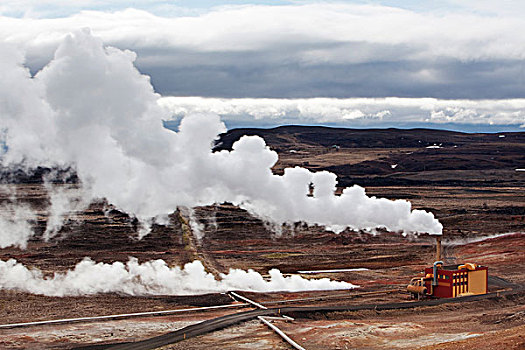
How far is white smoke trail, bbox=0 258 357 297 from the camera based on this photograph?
7188 centimetres

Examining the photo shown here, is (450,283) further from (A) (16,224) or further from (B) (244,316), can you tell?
(A) (16,224)

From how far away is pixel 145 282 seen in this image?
245 ft

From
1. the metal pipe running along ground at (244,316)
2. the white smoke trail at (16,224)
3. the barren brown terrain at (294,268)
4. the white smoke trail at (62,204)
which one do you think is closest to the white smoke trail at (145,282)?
the barren brown terrain at (294,268)

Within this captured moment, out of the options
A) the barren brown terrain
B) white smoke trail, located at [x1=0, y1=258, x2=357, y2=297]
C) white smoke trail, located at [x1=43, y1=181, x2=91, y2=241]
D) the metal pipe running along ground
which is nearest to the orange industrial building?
the metal pipe running along ground

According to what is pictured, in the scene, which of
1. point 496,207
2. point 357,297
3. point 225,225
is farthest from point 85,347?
point 496,207

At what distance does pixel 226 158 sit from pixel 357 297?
22002 mm

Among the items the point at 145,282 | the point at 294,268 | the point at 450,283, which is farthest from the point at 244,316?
the point at 294,268

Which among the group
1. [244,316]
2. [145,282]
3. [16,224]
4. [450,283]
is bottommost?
[244,316]

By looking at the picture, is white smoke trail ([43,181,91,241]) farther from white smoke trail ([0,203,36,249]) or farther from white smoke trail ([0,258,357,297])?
white smoke trail ([0,258,357,297])

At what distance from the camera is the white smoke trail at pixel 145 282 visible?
71.9 meters

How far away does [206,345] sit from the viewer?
2023 inches

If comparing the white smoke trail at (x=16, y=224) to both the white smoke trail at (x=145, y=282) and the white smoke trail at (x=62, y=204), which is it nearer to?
the white smoke trail at (x=62, y=204)

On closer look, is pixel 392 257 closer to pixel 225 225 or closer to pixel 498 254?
pixel 498 254

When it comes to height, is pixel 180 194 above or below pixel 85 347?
above
